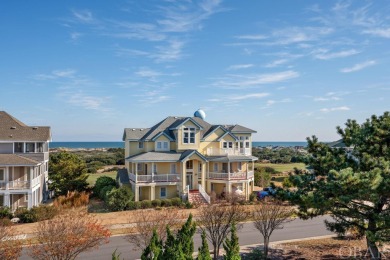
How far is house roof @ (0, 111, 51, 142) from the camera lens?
34531 mm

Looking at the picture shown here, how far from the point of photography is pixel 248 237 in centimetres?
2353

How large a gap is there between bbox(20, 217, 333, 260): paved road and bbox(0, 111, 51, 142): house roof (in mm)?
18088

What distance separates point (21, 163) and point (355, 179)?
2952 cm

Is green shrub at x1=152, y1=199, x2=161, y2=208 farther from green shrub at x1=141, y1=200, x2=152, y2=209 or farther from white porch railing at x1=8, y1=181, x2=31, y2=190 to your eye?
white porch railing at x1=8, y1=181, x2=31, y2=190

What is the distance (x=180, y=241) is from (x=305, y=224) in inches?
706

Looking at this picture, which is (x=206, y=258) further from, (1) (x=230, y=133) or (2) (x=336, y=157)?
(1) (x=230, y=133)

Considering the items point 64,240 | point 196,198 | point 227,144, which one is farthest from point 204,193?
point 64,240

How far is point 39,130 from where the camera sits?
37250 millimetres

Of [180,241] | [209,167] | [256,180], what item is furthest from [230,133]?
[180,241]

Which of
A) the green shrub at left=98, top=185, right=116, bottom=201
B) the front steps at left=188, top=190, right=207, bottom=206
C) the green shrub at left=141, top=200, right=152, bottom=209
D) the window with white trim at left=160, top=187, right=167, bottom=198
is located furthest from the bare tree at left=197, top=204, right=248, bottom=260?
the green shrub at left=98, top=185, right=116, bottom=201

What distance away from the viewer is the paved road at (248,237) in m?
19.6

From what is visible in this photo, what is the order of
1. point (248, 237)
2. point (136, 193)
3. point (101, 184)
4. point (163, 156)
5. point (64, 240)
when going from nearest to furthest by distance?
point (64, 240)
point (248, 237)
point (136, 193)
point (163, 156)
point (101, 184)

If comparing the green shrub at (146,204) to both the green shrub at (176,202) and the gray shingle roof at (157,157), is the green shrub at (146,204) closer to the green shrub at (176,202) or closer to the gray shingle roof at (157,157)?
the green shrub at (176,202)

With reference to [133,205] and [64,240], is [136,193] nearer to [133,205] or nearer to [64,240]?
[133,205]
